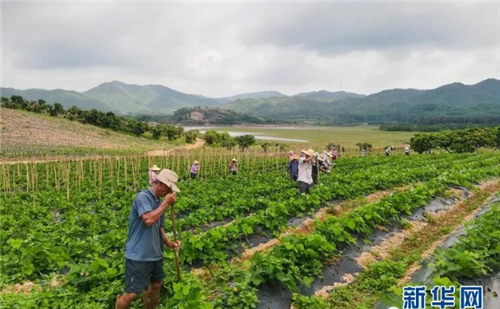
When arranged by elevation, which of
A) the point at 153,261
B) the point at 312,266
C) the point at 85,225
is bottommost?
the point at 85,225

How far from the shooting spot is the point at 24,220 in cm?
1023

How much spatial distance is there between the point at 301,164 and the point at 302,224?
2.79 metres

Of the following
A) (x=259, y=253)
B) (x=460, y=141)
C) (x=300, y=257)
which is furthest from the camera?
(x=460, y=141)

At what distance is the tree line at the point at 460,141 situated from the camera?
5431 cm

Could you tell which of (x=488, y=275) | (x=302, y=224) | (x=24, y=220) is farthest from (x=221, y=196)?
(x=488, y=275)

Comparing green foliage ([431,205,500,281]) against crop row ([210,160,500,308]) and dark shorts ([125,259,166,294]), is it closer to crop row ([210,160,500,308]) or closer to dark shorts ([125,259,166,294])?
crop row ([210,160,500,308])

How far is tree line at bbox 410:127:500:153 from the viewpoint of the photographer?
178ft

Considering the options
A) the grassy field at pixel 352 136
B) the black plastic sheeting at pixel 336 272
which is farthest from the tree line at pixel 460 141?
the black plastic sheeting at pixel 336 272

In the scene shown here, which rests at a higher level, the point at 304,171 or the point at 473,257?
the point at 304,171

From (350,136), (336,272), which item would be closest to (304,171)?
(336,272)

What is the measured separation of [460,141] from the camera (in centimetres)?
5600

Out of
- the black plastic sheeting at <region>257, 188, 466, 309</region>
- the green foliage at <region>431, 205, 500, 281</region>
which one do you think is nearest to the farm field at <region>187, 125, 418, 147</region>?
the black plastic sheeting at <region>257, 188, 466, 309</region>

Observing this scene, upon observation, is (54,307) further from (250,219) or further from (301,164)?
(301,164)

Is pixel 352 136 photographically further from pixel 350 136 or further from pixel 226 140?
pixel 226 140
